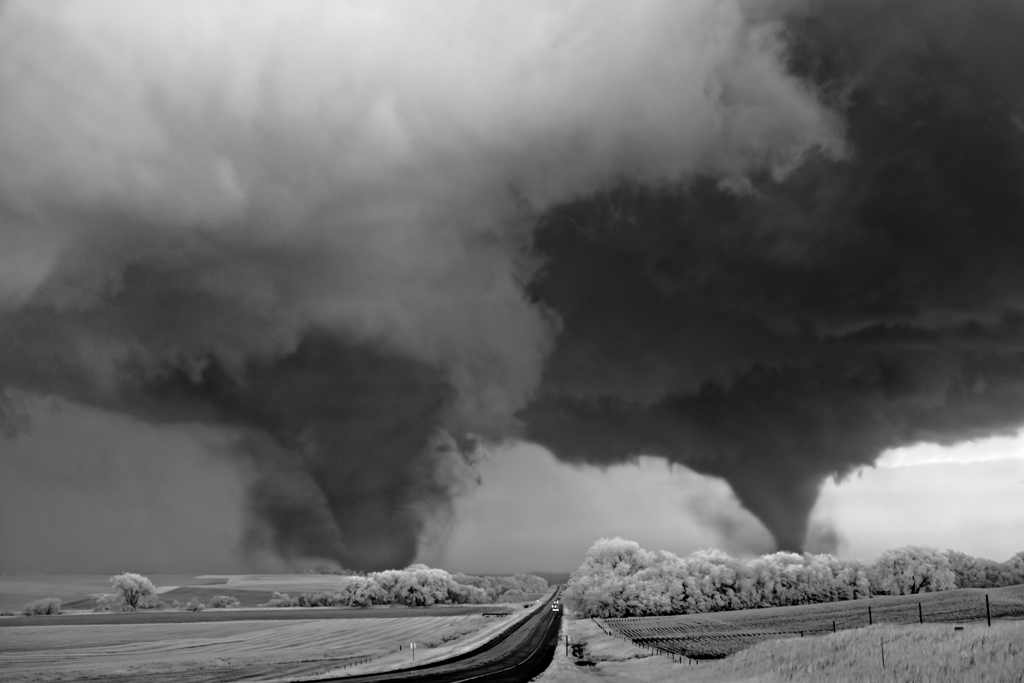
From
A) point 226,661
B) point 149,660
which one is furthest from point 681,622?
point 149,660

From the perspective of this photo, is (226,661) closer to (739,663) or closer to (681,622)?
(739,663)

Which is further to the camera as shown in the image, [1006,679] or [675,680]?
[675,680]

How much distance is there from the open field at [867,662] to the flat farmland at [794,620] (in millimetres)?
14637

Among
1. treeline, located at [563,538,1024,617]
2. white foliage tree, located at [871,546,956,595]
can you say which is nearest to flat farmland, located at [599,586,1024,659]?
treeline, located at [563,538,1024,617]

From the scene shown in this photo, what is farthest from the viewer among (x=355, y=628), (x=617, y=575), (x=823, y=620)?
(x=617, y=575)

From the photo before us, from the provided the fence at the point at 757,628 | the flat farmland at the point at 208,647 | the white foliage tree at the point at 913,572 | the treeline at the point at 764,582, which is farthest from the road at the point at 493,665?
→ the white foliage tree at the point at 913,572

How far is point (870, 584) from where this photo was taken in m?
181

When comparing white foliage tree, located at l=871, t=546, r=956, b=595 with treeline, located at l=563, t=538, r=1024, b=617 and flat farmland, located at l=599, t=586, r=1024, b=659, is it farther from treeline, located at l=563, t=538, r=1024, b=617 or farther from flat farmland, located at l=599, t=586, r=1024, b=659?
flat farmland, located at l=599, t=586, r=1024, b=659

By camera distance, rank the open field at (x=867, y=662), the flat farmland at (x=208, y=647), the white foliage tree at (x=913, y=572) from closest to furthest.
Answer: the open field at (x=867, y=662), the flat farmland at (x=208, y=647), the white foliage tree at (x=913, y=572)

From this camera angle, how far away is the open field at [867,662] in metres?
41.6

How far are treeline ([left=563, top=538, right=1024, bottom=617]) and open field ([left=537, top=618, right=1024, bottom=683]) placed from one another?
99.6 meters

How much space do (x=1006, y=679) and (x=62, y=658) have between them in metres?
108

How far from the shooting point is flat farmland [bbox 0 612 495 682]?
3164 inches

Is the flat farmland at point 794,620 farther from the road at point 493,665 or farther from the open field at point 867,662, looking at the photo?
the open field at point 867,662
